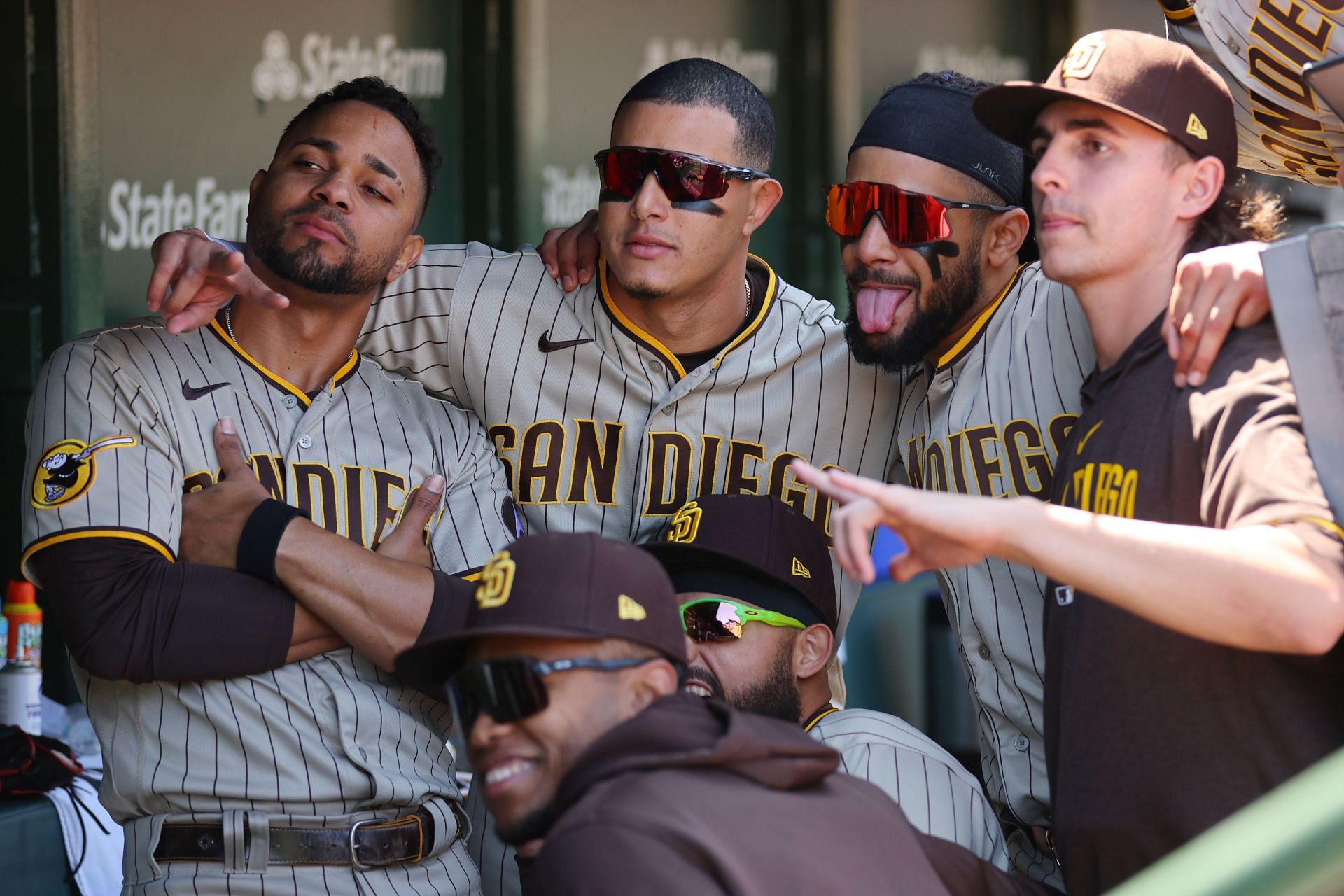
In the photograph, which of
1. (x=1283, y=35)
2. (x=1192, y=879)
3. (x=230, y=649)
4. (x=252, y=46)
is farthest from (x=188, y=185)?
(x=1192, y=879)

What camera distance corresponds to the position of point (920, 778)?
101 inches

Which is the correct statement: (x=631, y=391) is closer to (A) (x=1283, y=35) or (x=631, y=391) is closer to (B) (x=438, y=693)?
(B) (x=438, y=693)

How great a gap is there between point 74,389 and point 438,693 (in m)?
0.87

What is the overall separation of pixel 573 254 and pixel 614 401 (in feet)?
1.23

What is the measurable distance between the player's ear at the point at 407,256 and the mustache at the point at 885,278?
0.95 meters

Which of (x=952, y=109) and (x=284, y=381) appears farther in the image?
(x=952, y=109)

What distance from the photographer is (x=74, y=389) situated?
8.72ft

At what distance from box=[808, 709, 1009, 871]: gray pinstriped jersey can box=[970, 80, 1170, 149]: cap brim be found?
1097 mm

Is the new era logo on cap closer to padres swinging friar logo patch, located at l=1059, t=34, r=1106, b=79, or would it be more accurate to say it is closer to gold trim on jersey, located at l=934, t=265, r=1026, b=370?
padres swinging friar logo patch, located at l=1059, t=34, r=1106, b=79

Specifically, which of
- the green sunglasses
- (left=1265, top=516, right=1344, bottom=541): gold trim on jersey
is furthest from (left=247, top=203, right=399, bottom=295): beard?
(left=1265, top=516, right=1344, bottom=541): gold trim on jersey

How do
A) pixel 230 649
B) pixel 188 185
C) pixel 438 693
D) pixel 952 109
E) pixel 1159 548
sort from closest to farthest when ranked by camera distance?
pixel 1159 548 → pixel 230 649 → pixel 438 693 → pixel 952 109 → pixel 188 185

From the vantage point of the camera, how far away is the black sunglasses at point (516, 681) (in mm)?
1838

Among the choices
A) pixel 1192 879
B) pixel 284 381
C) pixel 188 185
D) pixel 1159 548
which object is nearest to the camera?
pixel 1192 879

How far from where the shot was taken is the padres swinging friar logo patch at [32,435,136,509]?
255 cm
